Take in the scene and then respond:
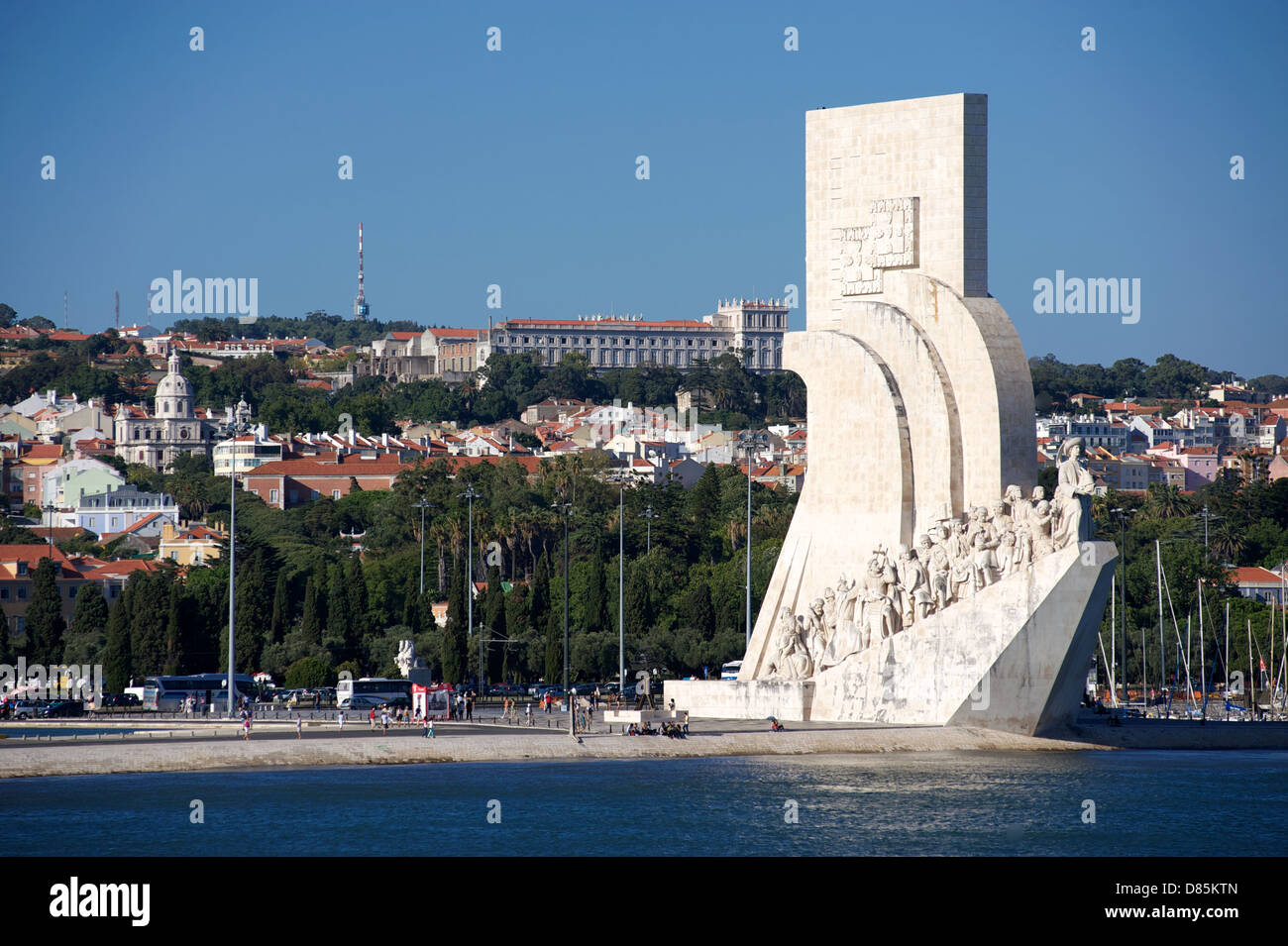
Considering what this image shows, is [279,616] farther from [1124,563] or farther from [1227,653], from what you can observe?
[1227,653]

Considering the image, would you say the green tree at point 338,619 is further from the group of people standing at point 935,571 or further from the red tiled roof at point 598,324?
the red tiled roof at point 598,324

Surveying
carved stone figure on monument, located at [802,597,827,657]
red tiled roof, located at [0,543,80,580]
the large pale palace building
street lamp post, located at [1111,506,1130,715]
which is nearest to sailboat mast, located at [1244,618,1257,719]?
street lamp post, located at [1111,506,1130,715]

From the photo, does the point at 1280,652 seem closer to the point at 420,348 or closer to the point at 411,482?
the point at 411,482

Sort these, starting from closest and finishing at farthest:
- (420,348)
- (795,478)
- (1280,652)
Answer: (1280,652), (795,478), (420,348)

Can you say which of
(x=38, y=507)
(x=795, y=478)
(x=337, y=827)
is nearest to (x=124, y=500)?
(x=38, y=507)

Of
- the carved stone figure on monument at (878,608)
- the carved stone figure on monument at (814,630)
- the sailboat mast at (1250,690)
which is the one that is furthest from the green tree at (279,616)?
the sailboat mast at (1250,690)

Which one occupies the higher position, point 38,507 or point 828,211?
point 828,211
